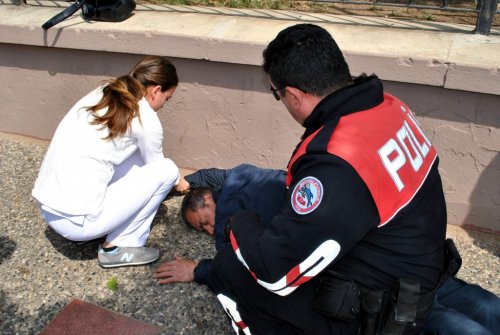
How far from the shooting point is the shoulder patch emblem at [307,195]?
1617mm

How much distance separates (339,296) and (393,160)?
0.56 meters

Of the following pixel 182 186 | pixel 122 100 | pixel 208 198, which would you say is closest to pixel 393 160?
pixel 122 100

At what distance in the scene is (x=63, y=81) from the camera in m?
3.74

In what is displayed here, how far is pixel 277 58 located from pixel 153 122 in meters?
1.05

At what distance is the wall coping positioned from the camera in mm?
2783

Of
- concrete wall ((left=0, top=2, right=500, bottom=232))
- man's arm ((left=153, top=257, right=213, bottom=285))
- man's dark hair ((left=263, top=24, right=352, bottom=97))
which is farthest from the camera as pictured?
concrete wall ((left=0, top=2, right=500, bottom=232))

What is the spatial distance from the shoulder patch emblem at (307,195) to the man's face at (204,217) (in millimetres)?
1372

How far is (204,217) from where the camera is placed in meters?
3.03

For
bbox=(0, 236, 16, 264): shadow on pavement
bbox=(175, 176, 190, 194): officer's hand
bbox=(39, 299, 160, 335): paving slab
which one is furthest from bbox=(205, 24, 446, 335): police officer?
bbox=(0, 236, 16, 264): shadow on pavement

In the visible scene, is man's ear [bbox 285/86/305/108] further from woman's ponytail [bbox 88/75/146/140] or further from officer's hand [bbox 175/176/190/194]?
officer's hand [bbox 175/176/190/194]

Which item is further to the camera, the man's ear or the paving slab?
the paving slab

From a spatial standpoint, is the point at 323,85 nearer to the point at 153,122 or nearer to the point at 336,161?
the point at 336,161

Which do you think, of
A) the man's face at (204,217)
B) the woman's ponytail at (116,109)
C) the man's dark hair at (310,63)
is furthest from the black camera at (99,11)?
the man's dark hair at (310,63)

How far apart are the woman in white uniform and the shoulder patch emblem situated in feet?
3.92
